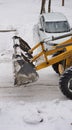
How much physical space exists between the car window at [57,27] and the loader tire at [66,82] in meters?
9.20

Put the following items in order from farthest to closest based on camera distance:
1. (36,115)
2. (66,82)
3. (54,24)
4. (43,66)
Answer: (54,24)
(43,66)
(66,82)
(36,115)

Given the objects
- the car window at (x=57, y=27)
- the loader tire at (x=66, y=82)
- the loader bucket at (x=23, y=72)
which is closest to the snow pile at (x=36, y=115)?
the loader tire at (x=66, y=82)

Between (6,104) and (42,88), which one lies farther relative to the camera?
(42,88)

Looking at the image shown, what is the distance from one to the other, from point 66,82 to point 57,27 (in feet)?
31.7

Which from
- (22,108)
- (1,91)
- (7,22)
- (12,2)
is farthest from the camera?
(12,2)

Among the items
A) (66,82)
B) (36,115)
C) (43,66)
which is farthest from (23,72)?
(36,115)

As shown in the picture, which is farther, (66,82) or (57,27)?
(57,27)

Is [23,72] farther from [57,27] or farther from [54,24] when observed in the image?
[54,24]

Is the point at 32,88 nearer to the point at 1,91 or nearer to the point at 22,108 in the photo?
the point at 1,91

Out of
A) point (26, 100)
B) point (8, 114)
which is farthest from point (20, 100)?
point (8, 114)

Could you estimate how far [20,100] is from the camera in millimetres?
9867

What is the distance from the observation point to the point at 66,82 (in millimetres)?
9578

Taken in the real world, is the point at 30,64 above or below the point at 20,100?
Answer: above

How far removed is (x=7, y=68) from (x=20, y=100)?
3692mm
